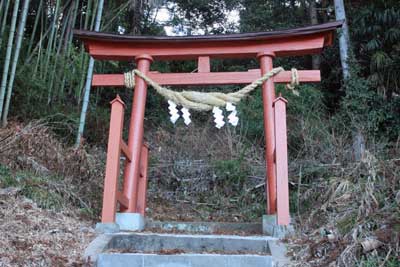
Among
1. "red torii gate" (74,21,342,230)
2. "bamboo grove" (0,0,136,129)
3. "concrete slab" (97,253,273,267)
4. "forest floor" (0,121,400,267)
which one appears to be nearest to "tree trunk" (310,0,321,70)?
"forest floor" (0,121,400,267)

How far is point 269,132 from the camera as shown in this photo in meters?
4.55

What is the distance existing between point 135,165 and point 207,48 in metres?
1.56

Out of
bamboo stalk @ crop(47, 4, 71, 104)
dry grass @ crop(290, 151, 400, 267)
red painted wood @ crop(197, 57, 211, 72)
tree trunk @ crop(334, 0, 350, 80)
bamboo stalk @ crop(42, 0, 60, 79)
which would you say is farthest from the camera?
tree trunk @ crop(334, 0, 350, 80)

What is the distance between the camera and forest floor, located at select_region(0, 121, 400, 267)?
9.16ft

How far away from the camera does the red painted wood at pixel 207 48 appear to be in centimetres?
484

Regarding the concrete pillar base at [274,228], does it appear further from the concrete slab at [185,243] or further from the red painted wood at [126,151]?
the red painted wood at [126,151]

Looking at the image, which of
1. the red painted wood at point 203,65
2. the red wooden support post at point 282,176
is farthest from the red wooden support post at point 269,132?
the red painted wood at point 203,65

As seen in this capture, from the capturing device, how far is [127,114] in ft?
30.2

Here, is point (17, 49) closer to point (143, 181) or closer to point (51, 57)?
point (51, 57)

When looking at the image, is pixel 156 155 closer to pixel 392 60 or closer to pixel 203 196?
pixel 203 196

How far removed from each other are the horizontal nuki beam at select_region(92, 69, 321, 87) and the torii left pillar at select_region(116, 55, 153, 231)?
18 centimetres

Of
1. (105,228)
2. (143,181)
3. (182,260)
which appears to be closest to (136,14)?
(143,181)

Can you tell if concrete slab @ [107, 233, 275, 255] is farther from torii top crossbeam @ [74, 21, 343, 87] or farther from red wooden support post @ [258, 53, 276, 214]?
torii top crossbeam @ [74, 21, 343, 87]

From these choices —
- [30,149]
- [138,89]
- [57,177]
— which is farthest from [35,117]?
[138,89]
